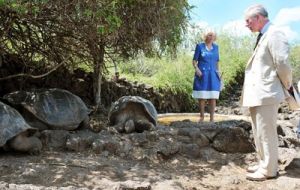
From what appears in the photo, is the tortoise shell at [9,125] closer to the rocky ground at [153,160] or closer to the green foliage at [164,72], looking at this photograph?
the rocky ground at [153,160]

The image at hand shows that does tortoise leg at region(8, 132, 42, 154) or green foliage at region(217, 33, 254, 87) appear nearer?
tortoise leg at region(8, 132, 42, 154)

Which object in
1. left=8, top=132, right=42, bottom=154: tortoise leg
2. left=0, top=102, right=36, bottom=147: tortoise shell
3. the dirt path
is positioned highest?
left=0, top=102, right=36, bottom=147: tortoise shell

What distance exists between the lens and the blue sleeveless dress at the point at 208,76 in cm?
693

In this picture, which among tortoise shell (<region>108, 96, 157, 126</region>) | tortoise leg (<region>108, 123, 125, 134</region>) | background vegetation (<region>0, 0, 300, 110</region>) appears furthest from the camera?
tortoise shell (<region>108, 96, 157, 126</region>)

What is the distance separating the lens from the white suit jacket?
4324 mm

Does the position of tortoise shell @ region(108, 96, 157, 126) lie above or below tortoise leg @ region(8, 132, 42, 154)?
above

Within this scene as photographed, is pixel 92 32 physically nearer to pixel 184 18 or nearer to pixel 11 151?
pixel 184 18

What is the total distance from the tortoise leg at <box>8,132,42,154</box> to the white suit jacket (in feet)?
7.23

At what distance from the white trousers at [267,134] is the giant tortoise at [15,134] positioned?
2.25 m

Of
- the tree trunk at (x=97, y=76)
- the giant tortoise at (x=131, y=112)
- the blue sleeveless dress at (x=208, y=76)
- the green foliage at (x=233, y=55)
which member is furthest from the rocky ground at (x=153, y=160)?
the green foliage at (x=233, y=55)

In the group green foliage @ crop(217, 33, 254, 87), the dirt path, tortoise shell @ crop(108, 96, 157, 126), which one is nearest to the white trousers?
the dirt path

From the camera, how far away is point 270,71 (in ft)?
14.6

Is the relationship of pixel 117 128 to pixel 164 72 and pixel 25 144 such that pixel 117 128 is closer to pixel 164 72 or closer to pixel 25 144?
pixel 25 144

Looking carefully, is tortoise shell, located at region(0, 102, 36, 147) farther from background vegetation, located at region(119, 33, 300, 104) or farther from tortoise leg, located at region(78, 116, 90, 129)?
background vegetation, located at region(119, 33, 300, 104)
